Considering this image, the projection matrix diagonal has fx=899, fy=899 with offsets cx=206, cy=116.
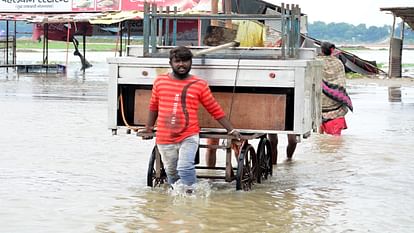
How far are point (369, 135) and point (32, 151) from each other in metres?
5.55

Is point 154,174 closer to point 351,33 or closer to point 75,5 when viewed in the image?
point 75,5

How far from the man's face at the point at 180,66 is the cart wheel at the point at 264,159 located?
5.60 ft

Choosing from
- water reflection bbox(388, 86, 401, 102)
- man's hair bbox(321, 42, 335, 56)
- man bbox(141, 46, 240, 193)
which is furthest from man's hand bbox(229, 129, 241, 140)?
water reflection bbox(388, 86, 401, 102)

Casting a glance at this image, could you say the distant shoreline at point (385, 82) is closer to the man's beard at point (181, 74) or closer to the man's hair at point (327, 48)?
the man's hair at point (327, 48)

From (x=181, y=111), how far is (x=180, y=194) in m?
0.83

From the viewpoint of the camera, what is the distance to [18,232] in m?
7.05

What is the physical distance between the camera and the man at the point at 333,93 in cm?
1296

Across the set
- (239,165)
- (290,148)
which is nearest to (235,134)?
(239,165)

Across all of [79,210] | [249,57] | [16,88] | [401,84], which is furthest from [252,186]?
[401,84]

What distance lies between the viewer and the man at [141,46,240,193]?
324 inches

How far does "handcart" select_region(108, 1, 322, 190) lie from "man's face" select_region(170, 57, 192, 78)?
365 mm

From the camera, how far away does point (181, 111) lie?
826 cm

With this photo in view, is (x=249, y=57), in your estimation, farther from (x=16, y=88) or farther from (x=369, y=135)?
(x=16, y=88)

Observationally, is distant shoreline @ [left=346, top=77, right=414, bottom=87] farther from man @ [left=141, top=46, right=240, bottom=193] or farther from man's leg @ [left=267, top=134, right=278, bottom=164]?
man @ [left=141, top=46, right=240, bottom=193]
